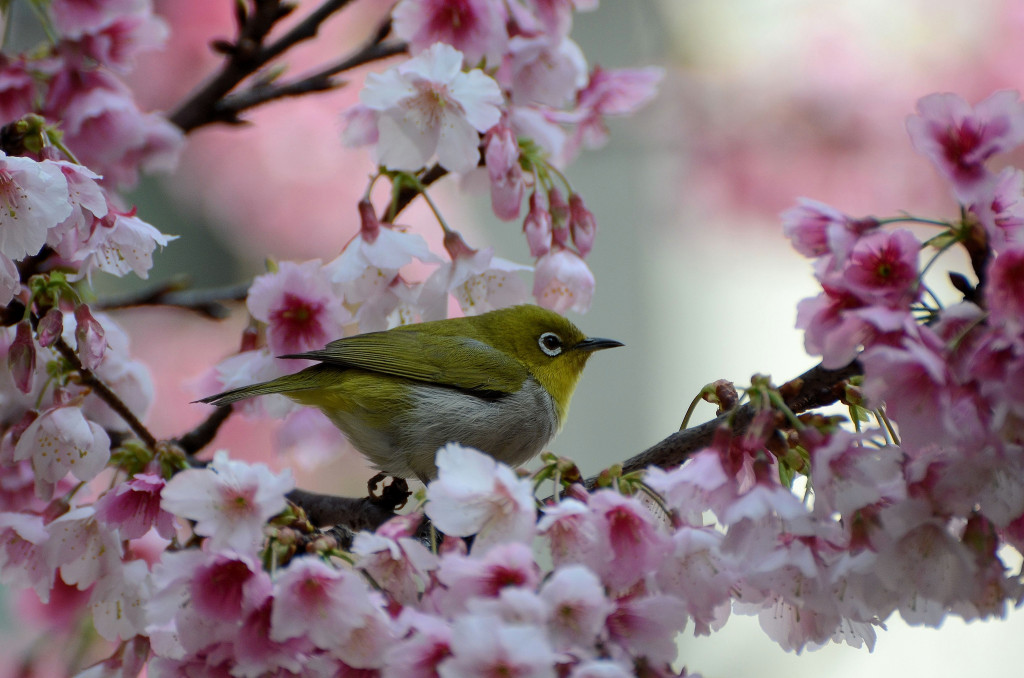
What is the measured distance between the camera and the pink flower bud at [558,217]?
170cm

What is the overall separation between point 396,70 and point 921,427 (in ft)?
3.09

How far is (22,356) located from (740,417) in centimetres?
92

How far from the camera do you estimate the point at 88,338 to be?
1.26 metres

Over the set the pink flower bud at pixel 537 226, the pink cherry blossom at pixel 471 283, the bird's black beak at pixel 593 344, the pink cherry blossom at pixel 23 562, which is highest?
the pink flower bud at pixel 537 226

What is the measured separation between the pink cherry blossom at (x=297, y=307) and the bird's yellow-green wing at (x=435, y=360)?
125 millimetres

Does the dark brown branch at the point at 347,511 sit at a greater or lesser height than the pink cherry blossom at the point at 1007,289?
lesser

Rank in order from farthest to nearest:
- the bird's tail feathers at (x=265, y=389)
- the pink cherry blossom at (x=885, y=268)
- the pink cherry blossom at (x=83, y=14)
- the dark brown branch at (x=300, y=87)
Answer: the dark brown branch at (x=300, y=87) → the pink cherry blossom at (x=83, y=14) → the bird's tail feathers at (x=265, y=389) → the pink cherry blossom at (x=885, y=268)

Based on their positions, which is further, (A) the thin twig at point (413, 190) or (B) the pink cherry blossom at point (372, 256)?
(A) the thin twig at point (413, 190)

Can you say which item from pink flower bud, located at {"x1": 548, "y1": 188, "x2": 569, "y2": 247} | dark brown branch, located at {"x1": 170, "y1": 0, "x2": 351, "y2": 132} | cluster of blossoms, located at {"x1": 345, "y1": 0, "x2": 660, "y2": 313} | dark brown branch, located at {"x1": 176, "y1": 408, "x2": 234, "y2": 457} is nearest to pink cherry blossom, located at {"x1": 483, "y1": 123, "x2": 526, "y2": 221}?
cluster of blossoms, located at {"x1": 345, "y1": 0, "x2": 660, "y2": 313}

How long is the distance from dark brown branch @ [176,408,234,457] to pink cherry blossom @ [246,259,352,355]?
0.47 feet

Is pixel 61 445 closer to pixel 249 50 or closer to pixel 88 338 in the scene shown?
pixel 88 338

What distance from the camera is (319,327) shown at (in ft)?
5.43

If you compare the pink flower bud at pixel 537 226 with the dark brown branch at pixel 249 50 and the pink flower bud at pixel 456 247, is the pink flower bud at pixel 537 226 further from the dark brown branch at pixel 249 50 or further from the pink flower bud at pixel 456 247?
the dark brown branch at pixel 249 50

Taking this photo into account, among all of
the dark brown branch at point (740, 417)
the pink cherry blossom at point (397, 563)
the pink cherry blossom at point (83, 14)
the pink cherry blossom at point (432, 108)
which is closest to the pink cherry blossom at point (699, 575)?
the dark brown branch at point (740, 417)
